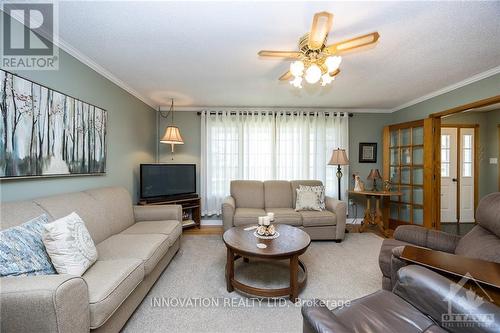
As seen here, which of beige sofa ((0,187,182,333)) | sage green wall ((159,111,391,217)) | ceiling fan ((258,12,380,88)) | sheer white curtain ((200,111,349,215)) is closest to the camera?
beige sofa ((0,187,182,333))

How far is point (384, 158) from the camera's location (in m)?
4.25

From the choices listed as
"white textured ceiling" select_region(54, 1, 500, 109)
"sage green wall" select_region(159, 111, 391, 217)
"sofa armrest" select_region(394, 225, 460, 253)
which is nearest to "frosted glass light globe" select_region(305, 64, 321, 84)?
"white textured ceiling" select_region(54, 1, 500, 109)

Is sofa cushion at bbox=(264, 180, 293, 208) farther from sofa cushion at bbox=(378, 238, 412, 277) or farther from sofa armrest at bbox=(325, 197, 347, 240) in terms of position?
sofa cushion at bbox=(378, 238, 412, 277)

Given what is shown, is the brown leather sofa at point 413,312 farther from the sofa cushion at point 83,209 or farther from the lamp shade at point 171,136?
the lamp shade at point 171,136

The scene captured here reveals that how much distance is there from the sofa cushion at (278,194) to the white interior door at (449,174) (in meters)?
3.29

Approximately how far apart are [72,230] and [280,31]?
224 centimetres

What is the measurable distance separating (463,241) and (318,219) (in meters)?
1.63

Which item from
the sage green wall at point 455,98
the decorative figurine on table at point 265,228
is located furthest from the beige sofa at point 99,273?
the sage green wall at point 455,98

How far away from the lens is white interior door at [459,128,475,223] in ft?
14.1

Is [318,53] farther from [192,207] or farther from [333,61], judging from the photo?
[192,207]

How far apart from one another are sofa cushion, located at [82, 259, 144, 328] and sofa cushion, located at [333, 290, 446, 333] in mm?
1345

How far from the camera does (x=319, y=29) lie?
4.51 ft

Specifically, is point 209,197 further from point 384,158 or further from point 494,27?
point 494,27

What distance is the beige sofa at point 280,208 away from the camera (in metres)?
3.17
